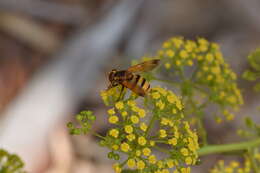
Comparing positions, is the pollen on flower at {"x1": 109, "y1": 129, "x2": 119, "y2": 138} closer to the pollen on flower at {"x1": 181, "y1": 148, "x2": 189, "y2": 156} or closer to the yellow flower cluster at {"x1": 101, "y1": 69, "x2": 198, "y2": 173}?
the yellow flower cluster at {"x1": 101, "y1": 69, "x2": 198, "y2": 173}

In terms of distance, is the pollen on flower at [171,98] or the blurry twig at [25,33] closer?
the pollen on flower at [171,98]

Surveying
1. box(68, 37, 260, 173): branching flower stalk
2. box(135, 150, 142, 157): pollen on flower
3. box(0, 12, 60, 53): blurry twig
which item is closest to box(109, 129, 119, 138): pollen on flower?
box(68, 37, 260, 173): branching flower stalk

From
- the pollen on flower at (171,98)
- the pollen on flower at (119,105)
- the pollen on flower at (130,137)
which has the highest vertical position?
the pollen on flower at (171,98)

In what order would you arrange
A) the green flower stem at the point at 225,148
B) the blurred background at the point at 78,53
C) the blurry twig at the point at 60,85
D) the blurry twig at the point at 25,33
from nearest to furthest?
the green flower stem at the point at 225,148 < the blurry twig at the point at 60,85 < the blurred background at the point at 78,53 < the blurry twig at the point at 25,33

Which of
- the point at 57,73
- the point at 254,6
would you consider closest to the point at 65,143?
the point at 57,73

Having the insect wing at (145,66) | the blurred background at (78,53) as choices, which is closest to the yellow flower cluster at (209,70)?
the insect wing at (145,66)

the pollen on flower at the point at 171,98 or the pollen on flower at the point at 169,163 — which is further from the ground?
the pollen on flower at the point at 171,98

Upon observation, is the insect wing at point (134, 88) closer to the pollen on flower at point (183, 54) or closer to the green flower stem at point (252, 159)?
the pollen on flower at point (183, 54)
